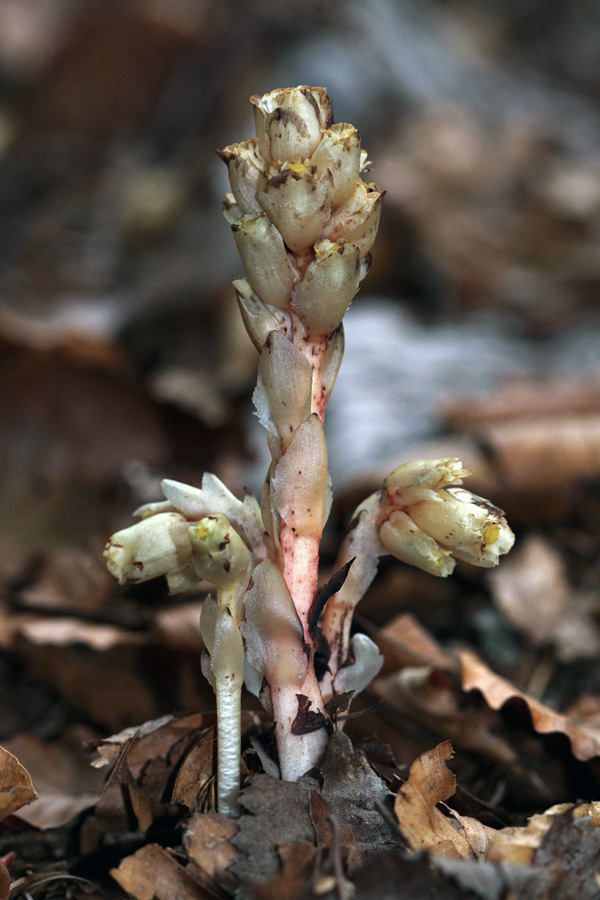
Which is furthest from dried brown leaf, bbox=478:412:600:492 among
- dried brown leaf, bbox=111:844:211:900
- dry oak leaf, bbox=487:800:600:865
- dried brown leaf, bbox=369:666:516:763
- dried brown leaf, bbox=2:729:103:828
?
dried brown leaf, bbox=111:844:211:900

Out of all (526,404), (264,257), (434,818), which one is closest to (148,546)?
(264,257)

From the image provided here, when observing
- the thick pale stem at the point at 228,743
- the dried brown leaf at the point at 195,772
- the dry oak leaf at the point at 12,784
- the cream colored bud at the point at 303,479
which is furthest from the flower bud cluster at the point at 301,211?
the dry oak leaf at the point at 12,784

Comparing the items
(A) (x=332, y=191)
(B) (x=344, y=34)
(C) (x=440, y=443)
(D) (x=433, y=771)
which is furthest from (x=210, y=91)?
(D) (x=433, y=771)

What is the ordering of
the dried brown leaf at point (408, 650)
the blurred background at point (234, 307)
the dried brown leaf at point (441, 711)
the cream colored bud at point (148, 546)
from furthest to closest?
the blurred background at point (234, 307) < the dried brown leaf at point (408, 650) < the dried brown leaf at point (441, 711) < the cream colored bud at point (148, 546)

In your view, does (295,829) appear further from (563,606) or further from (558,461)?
(558,461)

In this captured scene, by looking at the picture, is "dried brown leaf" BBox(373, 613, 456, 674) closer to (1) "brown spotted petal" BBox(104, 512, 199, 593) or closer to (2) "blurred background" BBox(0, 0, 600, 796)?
(2) "blurred background" BBox(0, 0, 600, 796)

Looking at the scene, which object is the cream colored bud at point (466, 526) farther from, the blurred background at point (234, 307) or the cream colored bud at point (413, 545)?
the blurred background at point (234, 307)
